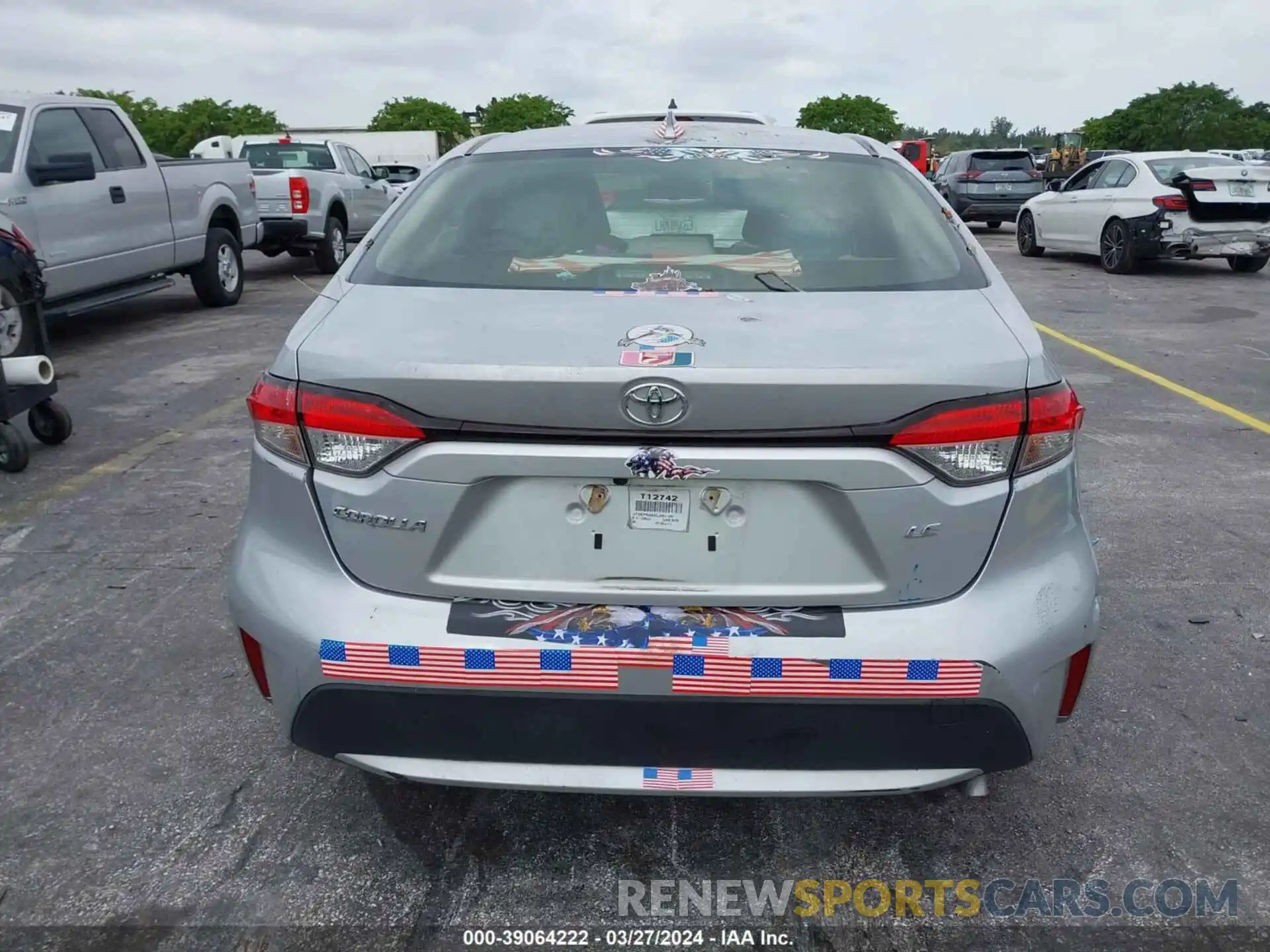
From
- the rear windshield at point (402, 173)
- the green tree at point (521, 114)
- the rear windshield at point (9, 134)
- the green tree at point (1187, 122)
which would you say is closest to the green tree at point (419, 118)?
the green tree at point (521, 114)

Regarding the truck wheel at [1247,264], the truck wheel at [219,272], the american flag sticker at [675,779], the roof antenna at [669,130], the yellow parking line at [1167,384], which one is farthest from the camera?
the truck wheel at [1247,264]

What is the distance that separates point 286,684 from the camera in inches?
93.7

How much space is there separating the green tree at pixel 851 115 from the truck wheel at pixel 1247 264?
97399 millimetres

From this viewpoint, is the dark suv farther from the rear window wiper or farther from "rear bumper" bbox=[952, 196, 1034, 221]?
the rear window wiper

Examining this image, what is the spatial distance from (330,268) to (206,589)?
1181 cm

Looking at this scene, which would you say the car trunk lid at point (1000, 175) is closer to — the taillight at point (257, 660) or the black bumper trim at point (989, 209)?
the black bumper trim at point (989, 209)

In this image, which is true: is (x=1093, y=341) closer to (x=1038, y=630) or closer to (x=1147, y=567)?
(x=1147, y=567)

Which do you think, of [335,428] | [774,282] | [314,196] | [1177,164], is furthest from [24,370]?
[1177,164]

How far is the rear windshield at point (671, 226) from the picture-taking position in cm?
279

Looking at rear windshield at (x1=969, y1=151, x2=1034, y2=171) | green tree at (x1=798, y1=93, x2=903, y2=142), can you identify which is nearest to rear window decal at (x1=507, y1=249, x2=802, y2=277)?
rear windshield at (x1=969, y1=151, x2=1034, y2=171)

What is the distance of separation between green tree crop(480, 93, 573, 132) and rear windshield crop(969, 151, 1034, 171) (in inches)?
3630

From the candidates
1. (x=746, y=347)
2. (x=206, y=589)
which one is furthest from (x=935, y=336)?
(x=206, y=589)

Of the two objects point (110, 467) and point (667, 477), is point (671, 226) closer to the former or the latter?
point (667, 477)

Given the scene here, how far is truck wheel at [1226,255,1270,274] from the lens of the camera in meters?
14.6
